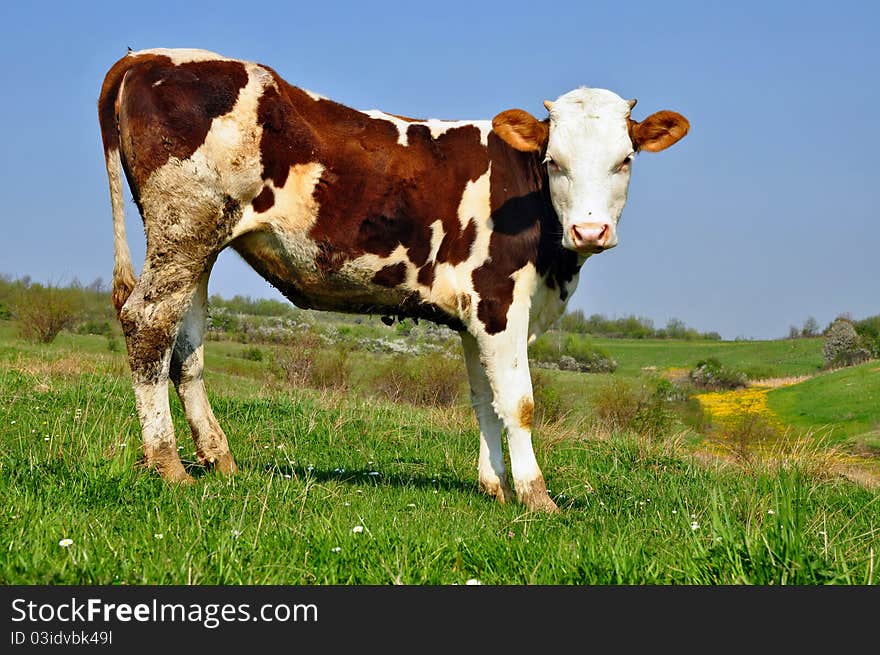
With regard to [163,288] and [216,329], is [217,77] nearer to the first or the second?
[163,288]

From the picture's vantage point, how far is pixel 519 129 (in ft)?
23.4

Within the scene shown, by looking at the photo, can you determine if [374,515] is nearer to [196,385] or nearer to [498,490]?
[498,490]

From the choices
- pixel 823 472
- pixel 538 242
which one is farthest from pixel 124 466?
pixel 823 472

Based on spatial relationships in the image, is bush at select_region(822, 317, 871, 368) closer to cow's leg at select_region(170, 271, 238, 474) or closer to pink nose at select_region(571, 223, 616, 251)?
pink nose at select_region(571, 223, 616, 251)

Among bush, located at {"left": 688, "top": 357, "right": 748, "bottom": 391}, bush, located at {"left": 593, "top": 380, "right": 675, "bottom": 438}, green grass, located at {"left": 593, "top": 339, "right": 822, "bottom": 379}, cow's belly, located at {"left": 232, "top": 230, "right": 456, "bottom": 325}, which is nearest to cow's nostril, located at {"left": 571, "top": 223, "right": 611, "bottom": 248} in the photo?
cow's belly, located at {"left": 232, "top": 230, "right": 456, "bottom": 325}

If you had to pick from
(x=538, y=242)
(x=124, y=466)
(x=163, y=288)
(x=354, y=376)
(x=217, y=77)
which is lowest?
(x=354, y=376)

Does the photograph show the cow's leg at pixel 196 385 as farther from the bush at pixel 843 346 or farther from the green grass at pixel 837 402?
the bush at pixel 843 346

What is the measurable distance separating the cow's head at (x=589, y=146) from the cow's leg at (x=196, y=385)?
123 inches

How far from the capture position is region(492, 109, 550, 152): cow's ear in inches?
279

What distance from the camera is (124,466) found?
245 inches

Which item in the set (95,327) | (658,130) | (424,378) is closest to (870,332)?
(424,378)

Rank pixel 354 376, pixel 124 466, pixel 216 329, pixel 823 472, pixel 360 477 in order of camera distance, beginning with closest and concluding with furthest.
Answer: pixel 124 466 < pixel 360 477 < pixel 823 472 < pixel 354 376 < pixel 216 329

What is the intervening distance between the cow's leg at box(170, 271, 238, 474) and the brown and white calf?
23 centimetres

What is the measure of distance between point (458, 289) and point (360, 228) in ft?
3.15
